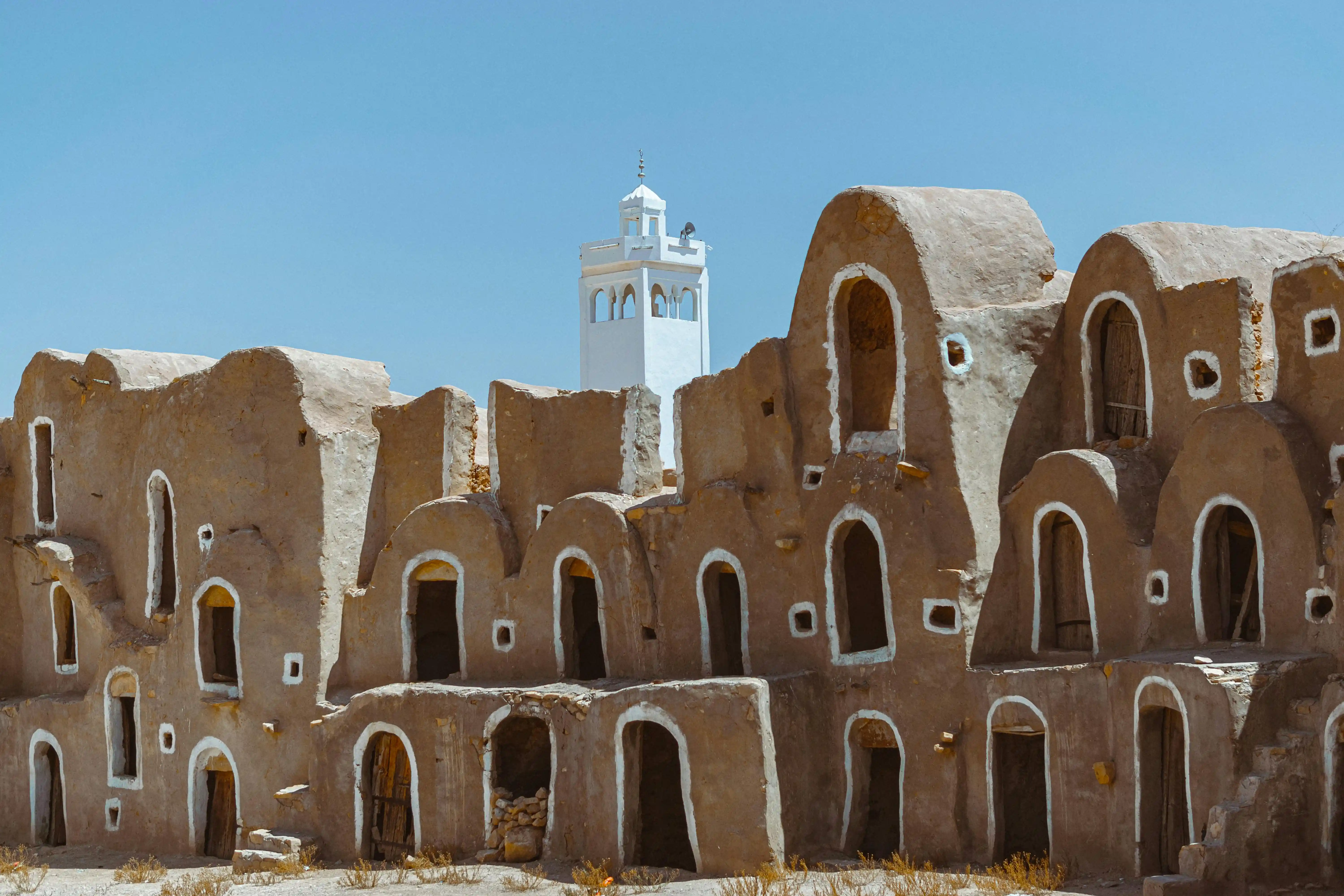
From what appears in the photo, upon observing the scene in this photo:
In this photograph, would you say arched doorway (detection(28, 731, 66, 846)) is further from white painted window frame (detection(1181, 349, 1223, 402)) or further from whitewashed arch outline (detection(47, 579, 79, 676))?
white painted window frame (detection(1181, 349, 1223, 402))

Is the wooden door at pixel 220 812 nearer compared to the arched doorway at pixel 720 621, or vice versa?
the arched doorway at pixel 720 621

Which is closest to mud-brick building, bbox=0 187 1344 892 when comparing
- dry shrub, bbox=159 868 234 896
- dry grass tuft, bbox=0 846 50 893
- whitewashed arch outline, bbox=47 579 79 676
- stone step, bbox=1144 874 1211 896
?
stone step, bbox=1144 874 1211 896

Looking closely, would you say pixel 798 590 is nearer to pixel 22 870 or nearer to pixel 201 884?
pixel 201 884

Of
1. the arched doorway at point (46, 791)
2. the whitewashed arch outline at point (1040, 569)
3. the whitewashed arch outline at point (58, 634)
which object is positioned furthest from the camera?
the whitewashed arch outline at point (58, 634)

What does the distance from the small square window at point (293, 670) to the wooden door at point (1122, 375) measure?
11814mm

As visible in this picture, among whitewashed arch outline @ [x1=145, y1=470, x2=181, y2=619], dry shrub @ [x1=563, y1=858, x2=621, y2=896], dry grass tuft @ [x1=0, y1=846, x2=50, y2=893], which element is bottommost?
dry grass tuft @ [x1=0, y1=846, x2=50, y2=893]

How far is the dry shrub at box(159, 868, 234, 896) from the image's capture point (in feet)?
57.9

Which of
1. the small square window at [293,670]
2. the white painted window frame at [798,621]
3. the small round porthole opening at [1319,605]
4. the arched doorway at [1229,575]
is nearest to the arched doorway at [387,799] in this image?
the small square window at [293,670]

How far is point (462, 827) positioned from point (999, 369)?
883 cm

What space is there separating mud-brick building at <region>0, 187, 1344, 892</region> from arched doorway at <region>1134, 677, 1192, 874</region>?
0.15 feet

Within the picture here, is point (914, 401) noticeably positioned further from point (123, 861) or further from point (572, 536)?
point (123, 861)

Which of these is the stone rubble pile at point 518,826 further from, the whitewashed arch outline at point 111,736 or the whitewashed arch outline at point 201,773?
the whitewashed arch outline at point 111,736

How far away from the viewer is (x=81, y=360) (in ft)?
86.2

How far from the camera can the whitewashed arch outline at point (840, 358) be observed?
1764 centimetres
